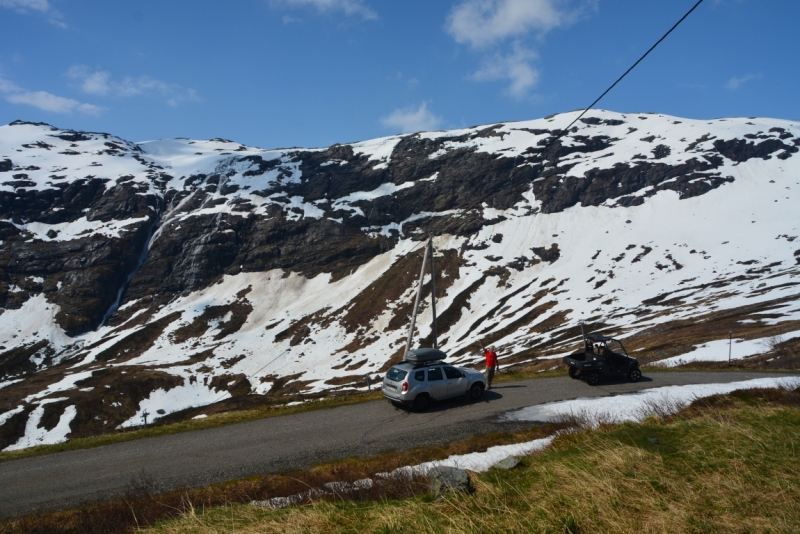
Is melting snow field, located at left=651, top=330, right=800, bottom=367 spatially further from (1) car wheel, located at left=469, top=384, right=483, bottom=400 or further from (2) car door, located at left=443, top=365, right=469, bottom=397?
(2) car door, located at left=443, top=365, right=469, bottom=397

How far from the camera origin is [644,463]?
26.5 ft

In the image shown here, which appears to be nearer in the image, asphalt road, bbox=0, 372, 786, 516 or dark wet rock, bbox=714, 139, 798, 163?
asphalt road, bbox=0, 372, 786, 516

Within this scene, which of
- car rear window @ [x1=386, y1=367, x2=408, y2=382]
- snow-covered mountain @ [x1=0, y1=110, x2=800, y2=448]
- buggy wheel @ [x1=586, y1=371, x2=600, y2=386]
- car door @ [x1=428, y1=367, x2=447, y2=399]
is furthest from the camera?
snow-covered mountain @ [x1=0, y1=110, x2=800, y2=448]

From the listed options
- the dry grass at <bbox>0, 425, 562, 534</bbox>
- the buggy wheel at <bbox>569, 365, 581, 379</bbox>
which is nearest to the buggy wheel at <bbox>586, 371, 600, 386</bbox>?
the buggy wheel at <bbox>569, 365, 581, 379</bbox>

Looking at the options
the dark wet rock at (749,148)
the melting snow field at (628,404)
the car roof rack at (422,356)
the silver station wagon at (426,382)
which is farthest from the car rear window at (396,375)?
the dark wet rock at (749,148)

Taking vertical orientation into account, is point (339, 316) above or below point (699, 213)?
below

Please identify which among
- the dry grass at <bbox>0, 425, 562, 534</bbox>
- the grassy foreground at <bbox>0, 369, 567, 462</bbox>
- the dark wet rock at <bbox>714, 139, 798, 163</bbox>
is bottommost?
the grassy foreground at <bbox>0, 369, 567, 462</bbox>

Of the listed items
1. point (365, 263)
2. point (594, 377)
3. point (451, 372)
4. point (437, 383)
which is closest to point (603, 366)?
point (594, 377)

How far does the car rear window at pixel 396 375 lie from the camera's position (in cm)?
1895

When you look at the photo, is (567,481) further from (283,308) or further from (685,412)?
(283,308)

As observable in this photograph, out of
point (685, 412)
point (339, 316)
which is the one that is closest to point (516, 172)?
point (339, 316)

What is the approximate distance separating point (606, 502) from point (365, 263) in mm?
140190

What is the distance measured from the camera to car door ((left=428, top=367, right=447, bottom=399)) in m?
19.1

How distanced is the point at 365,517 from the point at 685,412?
1240cm
